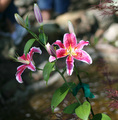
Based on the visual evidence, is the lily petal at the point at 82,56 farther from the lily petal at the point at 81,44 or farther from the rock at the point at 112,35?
the rock at the point at 112,35

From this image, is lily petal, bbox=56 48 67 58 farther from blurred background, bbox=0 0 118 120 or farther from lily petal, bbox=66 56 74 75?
blurred background, bbox=0 0 118 120

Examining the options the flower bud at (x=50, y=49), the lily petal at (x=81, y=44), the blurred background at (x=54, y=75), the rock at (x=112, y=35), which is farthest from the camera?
the rock at (x=112, y=35)

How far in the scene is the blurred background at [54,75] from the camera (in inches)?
65.0

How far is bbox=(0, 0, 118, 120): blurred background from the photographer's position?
165 centimetres

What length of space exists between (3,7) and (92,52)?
5.08 feet

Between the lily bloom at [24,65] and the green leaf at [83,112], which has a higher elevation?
the lily bloom at [24,65]

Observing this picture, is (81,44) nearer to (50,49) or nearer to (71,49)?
(71,49)

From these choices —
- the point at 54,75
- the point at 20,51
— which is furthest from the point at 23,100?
the point at 20,51

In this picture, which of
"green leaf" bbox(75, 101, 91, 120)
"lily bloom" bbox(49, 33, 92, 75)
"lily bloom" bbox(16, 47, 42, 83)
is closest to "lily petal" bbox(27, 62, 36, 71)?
"lily bloom" bbox(16, 47, 42, 83)

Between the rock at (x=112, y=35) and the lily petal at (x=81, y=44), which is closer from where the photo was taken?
the lily petal at (x=81, y=44)

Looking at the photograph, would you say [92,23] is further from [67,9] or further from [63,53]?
[63,53]

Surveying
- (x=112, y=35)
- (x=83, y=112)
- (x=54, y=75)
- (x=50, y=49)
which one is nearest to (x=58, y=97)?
(x=83, y=112)

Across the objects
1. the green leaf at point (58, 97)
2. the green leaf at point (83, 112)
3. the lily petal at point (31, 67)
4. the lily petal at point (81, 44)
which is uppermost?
the lily petal at point (31, 67)

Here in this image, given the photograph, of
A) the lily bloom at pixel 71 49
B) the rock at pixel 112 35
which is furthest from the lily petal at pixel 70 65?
the rock at pixel 112 35
